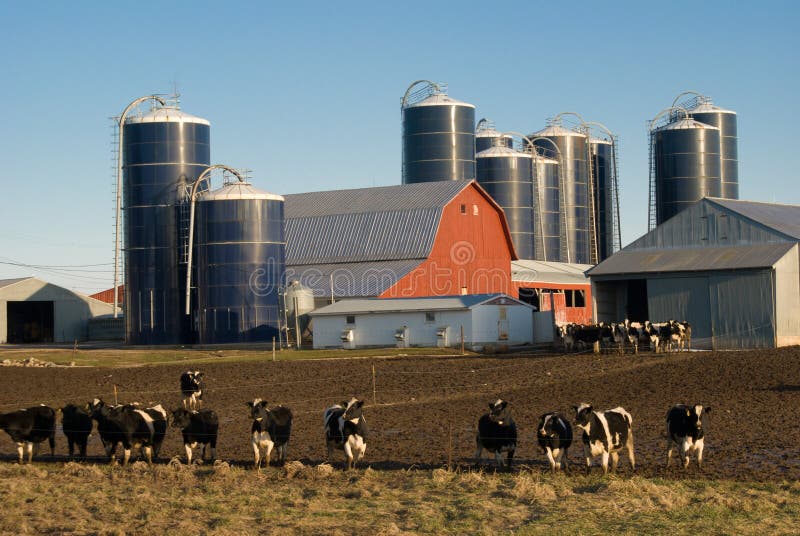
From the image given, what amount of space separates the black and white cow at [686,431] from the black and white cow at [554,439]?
1.79 metres

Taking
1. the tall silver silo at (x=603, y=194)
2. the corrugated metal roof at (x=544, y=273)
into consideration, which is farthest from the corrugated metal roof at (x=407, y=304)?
the tall silver silo at (x=603, y=194)

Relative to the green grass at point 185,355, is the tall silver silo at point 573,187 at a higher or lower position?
higher

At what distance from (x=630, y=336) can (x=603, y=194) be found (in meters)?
50.4

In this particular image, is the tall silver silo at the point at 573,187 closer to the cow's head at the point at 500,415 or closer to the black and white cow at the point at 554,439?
the cow's head at the point at 500,415

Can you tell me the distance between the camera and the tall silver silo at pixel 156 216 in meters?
63.8

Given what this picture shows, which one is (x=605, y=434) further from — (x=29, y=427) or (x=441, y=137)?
(x=441, y=137)

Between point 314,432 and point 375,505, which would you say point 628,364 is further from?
point 375,505

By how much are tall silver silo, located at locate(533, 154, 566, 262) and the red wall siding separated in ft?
42.5

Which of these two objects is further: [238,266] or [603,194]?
[603,194]

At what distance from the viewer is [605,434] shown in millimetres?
19859

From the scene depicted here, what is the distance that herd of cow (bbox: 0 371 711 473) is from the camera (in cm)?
1995

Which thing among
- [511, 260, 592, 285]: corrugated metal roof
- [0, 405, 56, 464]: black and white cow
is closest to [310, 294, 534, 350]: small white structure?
[511, 260, 592, 285]: corrugated metal roof

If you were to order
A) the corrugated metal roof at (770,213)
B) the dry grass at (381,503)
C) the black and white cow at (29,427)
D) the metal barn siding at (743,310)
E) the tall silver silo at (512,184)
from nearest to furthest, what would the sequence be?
the dry grass at (381,503) → the black and white cow at (29,427) → the metal barn siding at (743,310) → the corrugated metal roof at (770,213) → the tall silver silo at (512,184)

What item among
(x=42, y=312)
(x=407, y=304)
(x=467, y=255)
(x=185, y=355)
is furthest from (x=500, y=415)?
(x=42, y=312)
